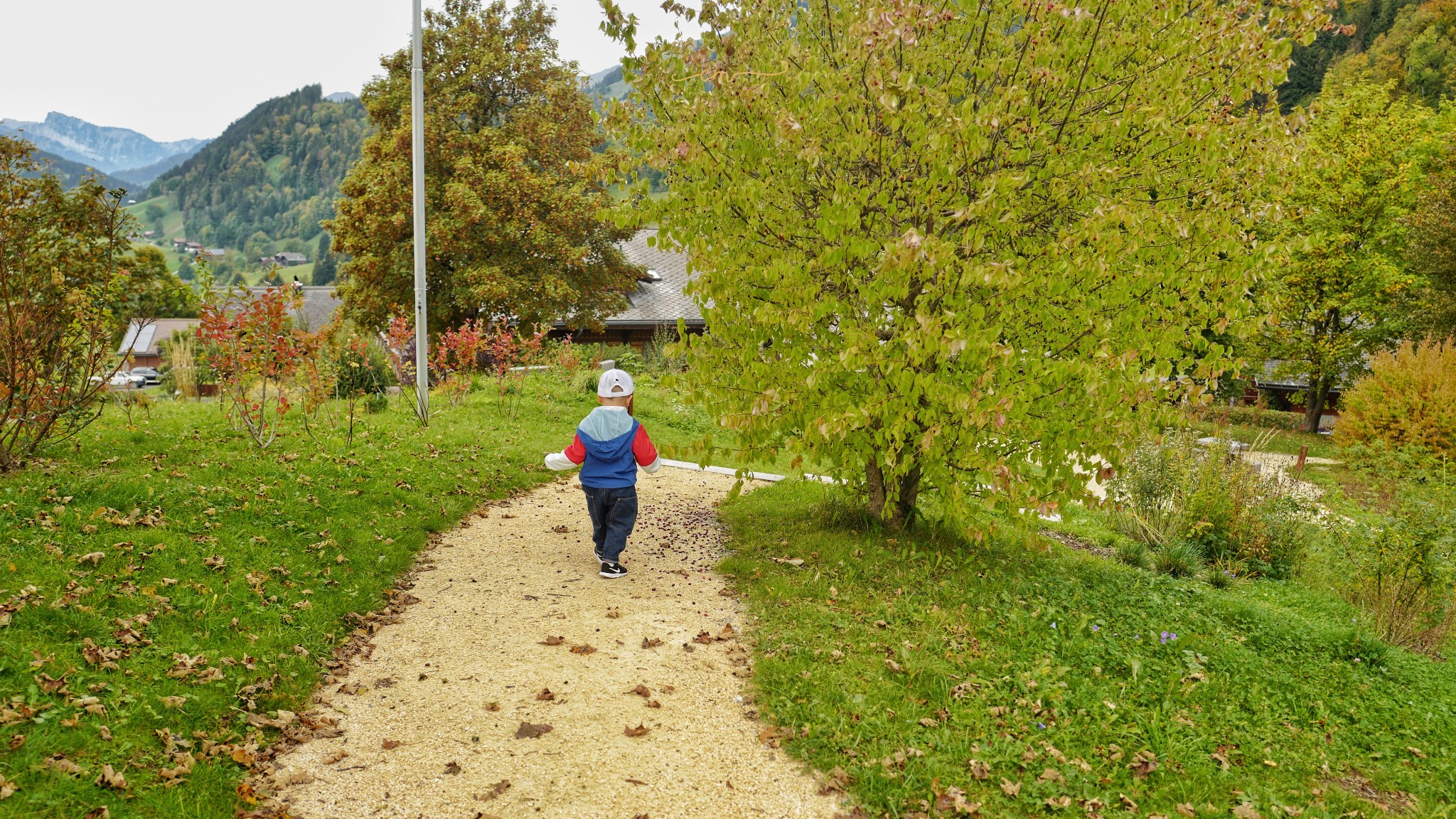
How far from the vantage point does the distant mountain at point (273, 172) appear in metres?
165

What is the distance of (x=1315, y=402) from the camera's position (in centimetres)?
2623

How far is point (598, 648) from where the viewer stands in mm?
5355

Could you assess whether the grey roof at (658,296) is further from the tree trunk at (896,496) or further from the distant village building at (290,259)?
the distant village building at (290,259)

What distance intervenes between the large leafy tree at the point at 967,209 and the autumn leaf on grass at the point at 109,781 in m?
3.95

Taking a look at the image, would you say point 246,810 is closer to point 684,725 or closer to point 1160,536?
point 684,725

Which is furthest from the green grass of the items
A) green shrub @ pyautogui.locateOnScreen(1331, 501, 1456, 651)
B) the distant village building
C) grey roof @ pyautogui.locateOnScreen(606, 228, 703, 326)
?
the distant village building

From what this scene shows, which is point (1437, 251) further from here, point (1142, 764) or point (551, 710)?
point (551, 710)

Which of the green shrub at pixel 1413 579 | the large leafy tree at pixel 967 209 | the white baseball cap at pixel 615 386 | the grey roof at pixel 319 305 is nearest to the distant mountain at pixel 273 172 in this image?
the grey roof at pixel 319 305

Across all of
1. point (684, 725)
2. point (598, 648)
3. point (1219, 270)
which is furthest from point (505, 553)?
point (1219, 270)

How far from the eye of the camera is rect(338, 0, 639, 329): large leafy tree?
19266mm

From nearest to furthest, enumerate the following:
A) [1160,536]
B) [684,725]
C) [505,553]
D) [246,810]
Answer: [246,810]
[684,725]
[505,553]
[1160,536]

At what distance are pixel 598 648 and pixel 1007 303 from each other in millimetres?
3861

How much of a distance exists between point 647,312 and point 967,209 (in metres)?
26.8

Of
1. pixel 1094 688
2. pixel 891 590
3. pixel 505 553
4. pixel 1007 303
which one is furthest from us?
pixel 505 553
